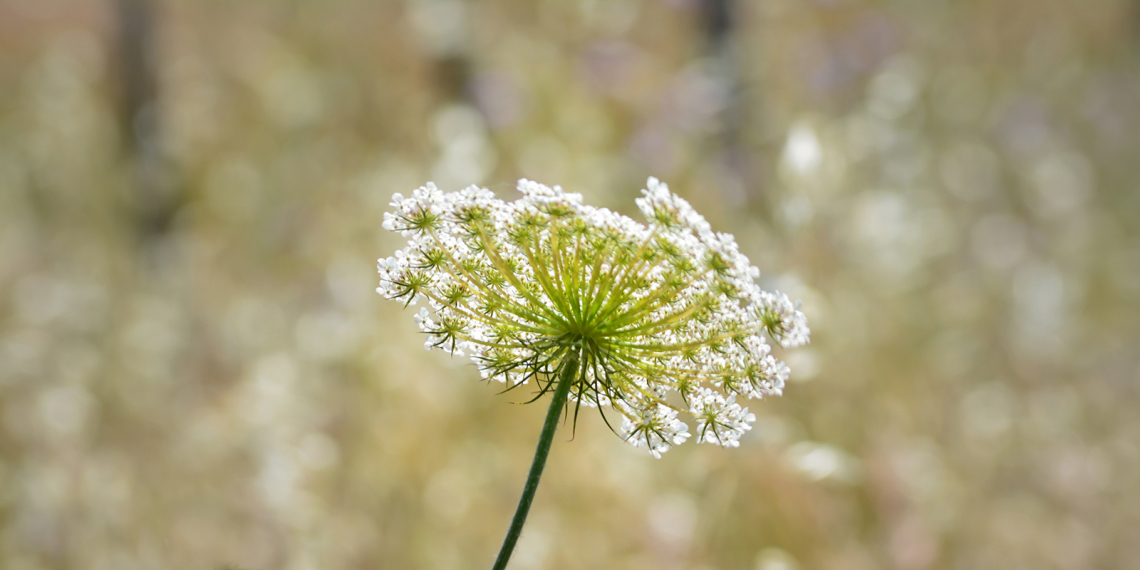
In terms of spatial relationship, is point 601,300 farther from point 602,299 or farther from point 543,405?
point 543,405

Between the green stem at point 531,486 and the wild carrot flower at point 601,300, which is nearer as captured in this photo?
the green stem at point 531,486

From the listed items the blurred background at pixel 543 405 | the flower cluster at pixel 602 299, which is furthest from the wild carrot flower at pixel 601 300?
the blurred background at pixel 543 405

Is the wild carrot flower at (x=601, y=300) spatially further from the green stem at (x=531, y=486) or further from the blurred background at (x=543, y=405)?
the blurred background at (x=543, y=405)

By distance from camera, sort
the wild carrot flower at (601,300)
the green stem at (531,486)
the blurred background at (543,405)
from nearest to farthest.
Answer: the green stem at (531,486) < the wild carrot flower at (601,300) < the blurred background at (543,405)

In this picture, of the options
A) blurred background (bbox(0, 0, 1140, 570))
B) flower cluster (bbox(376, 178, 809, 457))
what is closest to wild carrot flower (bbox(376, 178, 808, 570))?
flower cluster (bbox(376, 178, 809, 457))

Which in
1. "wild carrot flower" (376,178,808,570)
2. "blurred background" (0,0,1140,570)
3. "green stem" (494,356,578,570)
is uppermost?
"blurred background" (0,0,1140,570)

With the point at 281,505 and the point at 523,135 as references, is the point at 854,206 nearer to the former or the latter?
the point at 523,135

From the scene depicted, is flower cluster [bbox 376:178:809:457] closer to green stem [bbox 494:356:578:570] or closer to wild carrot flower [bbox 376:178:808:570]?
wild carrot flower [bbox 376:178:808:570]
